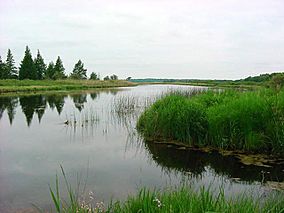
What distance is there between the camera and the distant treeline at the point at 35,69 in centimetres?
5006

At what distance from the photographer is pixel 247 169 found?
6.91 metres

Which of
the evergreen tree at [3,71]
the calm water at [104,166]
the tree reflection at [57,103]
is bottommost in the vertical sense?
the calm water at [104,166]

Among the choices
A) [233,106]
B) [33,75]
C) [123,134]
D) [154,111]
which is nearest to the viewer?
[233,106]

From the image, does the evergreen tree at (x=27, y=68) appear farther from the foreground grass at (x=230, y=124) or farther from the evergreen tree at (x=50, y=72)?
the foreground grass at (x=230, y=124)

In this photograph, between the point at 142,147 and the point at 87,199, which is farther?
the point at 142,147

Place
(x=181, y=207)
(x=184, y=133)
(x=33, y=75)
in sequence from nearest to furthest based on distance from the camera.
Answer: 1. (x=181, y=207)
2. (x=184, y=133)
3. (x=33, y=75)

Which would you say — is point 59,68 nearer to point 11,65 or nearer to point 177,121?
point 11,65

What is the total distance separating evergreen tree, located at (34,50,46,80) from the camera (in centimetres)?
5500

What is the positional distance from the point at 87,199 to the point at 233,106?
5.12 meters

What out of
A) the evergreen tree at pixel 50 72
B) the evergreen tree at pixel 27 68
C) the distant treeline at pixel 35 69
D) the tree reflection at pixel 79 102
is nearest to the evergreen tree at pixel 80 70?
the distant treeline at pixel 35 69

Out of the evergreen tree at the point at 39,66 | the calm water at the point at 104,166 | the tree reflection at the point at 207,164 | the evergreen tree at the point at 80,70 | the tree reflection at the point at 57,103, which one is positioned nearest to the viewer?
the calm water at the point at 104,166

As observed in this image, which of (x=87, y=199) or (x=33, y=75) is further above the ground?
(x=33, y=75)

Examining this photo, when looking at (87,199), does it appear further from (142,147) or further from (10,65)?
(10,65)

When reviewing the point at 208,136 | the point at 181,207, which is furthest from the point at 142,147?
the point at 181,207
